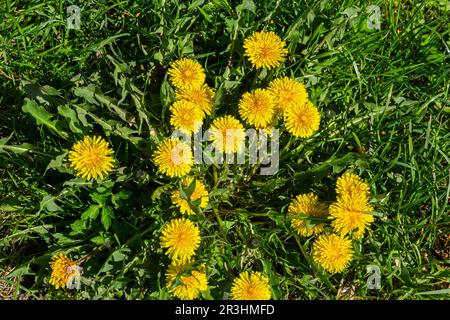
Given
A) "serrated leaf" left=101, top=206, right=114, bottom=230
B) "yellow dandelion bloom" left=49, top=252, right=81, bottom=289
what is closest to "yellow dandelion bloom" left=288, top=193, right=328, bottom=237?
"serrated leaf" left=101, top=206, right=114, bottom=230

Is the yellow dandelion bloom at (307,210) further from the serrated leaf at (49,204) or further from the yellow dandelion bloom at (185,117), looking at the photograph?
the serrated leaf at (49,204)

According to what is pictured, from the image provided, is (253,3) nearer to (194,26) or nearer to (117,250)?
(194,26)

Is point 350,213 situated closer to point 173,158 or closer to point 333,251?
point 333,251

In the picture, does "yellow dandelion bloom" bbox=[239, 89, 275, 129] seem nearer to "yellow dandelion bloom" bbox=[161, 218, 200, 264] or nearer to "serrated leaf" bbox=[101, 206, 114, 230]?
"yellow dandelion bloom" bbox=[161, 218, 200, 264]

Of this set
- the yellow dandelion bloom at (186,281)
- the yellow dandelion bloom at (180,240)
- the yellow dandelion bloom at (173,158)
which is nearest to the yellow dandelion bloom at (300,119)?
the yellow dandelion bloom at (173,158)

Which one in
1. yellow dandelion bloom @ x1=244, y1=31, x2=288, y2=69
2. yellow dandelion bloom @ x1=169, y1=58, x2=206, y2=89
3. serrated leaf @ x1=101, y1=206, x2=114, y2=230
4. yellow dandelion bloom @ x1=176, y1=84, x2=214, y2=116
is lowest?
serrated leaf @ x1=101, y1=206, x2=114, y2=230

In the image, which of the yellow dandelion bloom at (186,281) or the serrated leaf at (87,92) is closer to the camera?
the yellow dandelion bloom at (186,281)
